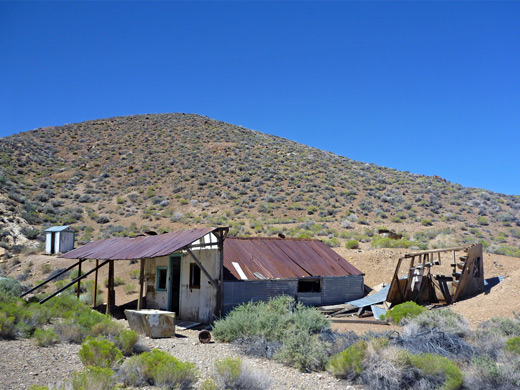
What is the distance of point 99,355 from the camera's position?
7922 millimetres

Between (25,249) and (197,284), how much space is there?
18.1 m

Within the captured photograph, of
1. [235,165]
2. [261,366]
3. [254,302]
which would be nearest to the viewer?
[261,366]

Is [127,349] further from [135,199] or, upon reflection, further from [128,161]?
[128,161]

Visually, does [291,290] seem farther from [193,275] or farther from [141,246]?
[141,246]

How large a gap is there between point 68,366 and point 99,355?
71 cm

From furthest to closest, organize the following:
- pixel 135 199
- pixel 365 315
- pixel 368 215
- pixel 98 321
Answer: pixel 135 199, pixel 368 215, pixel 365 315, pixel 98 321

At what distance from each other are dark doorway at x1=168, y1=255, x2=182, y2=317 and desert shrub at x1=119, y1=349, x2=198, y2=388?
8.19 metres

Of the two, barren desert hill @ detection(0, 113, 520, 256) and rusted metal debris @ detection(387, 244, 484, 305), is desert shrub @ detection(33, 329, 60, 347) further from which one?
barren desert hill @ detection(0, 113, 520, 256)

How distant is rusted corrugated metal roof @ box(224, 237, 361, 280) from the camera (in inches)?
627

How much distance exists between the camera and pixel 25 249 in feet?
91.5

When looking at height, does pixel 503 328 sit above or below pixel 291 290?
below

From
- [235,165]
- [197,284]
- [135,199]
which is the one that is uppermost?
[235,165]

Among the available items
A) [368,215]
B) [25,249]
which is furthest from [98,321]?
[368,215]

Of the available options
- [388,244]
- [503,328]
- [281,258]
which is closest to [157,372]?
[503,328]
